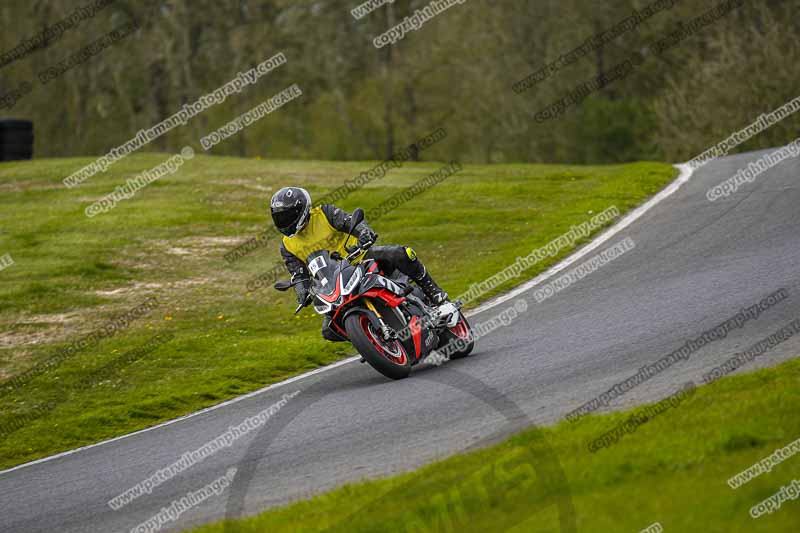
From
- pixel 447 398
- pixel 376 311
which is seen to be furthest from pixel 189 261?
pixel 447 398

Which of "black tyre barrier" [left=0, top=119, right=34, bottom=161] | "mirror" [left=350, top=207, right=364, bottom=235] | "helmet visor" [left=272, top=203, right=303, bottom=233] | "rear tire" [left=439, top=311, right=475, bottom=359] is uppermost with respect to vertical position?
"black tyre barrier" [left=0, top=119, right=34, bottom=161]

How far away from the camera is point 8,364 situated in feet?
50.1

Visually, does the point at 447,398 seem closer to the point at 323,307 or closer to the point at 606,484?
the point at 323,307

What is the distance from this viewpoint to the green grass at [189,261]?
13.2 meters

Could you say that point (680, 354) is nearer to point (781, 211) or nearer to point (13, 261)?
point (781, 211)

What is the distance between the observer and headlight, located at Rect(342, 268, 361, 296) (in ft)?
33.4

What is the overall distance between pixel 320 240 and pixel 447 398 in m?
2.34

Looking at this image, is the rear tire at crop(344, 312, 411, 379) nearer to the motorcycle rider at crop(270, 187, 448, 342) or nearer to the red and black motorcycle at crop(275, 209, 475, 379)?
the red and black motorcycle at crop(275, 209, 475, 379)

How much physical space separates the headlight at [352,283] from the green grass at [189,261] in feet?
9.66

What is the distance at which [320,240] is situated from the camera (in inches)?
427

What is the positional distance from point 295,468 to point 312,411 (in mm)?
1826

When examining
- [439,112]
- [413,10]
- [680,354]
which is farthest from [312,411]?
[413,10]

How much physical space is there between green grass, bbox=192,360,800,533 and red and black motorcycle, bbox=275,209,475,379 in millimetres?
2810

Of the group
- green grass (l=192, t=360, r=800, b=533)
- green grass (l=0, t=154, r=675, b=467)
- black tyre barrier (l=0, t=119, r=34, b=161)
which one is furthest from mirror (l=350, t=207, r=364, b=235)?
black tyre barrier (l=0, t=119, r=34, b=161)
